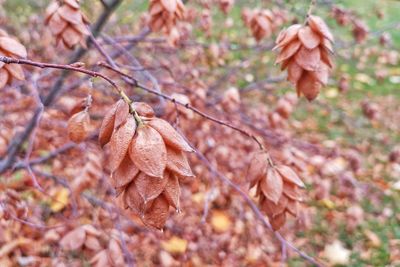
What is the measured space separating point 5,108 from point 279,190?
1.86 m

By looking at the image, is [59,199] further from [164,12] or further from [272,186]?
[272,186]

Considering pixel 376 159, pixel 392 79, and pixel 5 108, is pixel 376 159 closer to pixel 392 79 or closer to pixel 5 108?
pixel 392 79

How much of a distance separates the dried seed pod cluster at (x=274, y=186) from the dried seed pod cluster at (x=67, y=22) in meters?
0.51

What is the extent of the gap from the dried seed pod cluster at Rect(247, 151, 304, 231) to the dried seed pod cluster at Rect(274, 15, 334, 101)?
18cm

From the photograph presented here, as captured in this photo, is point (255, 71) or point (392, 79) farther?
point (392, 79)

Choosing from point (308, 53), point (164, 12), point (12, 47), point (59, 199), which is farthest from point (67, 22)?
point (59, 199)

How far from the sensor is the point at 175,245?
2.21 metres

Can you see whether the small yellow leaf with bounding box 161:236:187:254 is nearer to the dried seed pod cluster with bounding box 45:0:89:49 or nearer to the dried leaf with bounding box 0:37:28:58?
the dried seed pod cluster with bounding box 45:0:89:49

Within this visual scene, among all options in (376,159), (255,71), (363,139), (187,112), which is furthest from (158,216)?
(255,71)

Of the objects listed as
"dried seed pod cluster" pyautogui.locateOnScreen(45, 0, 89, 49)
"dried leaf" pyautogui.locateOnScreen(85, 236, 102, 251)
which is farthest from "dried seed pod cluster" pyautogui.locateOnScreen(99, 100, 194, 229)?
"dried leaf" pyautogui.locateOnScreen(85, 236, 102, 251)

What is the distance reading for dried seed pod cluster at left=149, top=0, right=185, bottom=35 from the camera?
1.26 meters

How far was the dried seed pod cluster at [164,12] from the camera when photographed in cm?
126

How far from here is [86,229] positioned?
4.62 ft

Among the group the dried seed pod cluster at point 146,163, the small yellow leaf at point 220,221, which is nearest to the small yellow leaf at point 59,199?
the small yellow leaf at point 220,221
